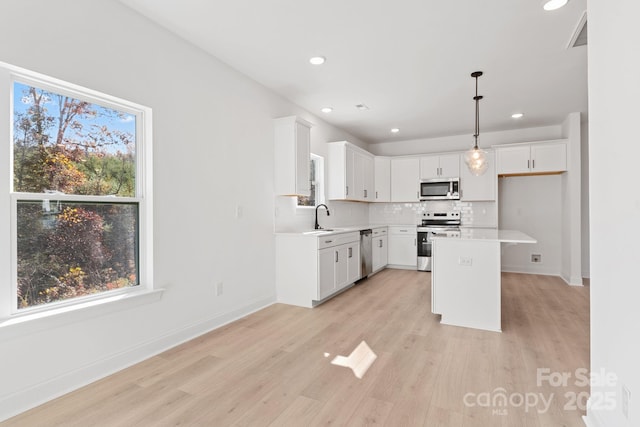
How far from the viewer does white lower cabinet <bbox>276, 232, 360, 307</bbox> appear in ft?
12.8

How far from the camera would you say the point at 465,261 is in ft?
10.8

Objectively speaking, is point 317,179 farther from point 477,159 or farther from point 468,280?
point 468,280

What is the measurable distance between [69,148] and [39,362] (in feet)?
4.38

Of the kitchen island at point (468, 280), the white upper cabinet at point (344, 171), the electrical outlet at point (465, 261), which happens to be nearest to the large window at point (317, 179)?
the white upper cabinet at point (344, 171)

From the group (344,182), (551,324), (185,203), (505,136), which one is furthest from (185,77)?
(505,136)

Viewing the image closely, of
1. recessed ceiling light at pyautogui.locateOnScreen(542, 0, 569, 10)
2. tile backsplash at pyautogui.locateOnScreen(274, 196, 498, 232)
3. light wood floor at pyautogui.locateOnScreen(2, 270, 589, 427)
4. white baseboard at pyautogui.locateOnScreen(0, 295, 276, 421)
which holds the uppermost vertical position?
recessed ceiling light at pyautogui.locateOnScreen(542, 0, 569, 10)

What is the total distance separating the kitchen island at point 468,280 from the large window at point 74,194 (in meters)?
2.77

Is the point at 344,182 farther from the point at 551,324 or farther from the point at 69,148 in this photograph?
the point at 69,148

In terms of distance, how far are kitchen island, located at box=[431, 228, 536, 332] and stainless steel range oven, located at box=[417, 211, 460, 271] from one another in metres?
2.62

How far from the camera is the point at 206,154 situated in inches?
122

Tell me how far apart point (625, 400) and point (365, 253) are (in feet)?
13.1

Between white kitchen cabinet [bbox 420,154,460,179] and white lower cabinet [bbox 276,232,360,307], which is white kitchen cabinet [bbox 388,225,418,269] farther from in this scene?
white lower cabinet [bbox 276,232,360,307]

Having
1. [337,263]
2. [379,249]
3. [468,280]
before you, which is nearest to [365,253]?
[379,249]

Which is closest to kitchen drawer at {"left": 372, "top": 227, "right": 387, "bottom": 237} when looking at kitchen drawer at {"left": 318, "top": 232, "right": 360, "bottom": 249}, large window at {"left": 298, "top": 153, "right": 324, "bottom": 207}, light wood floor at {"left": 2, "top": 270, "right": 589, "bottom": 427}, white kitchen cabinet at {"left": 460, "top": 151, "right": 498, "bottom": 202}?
kitchen drawer at {"left": 318, "top": 232, "right": 360, "bottom": 249}
